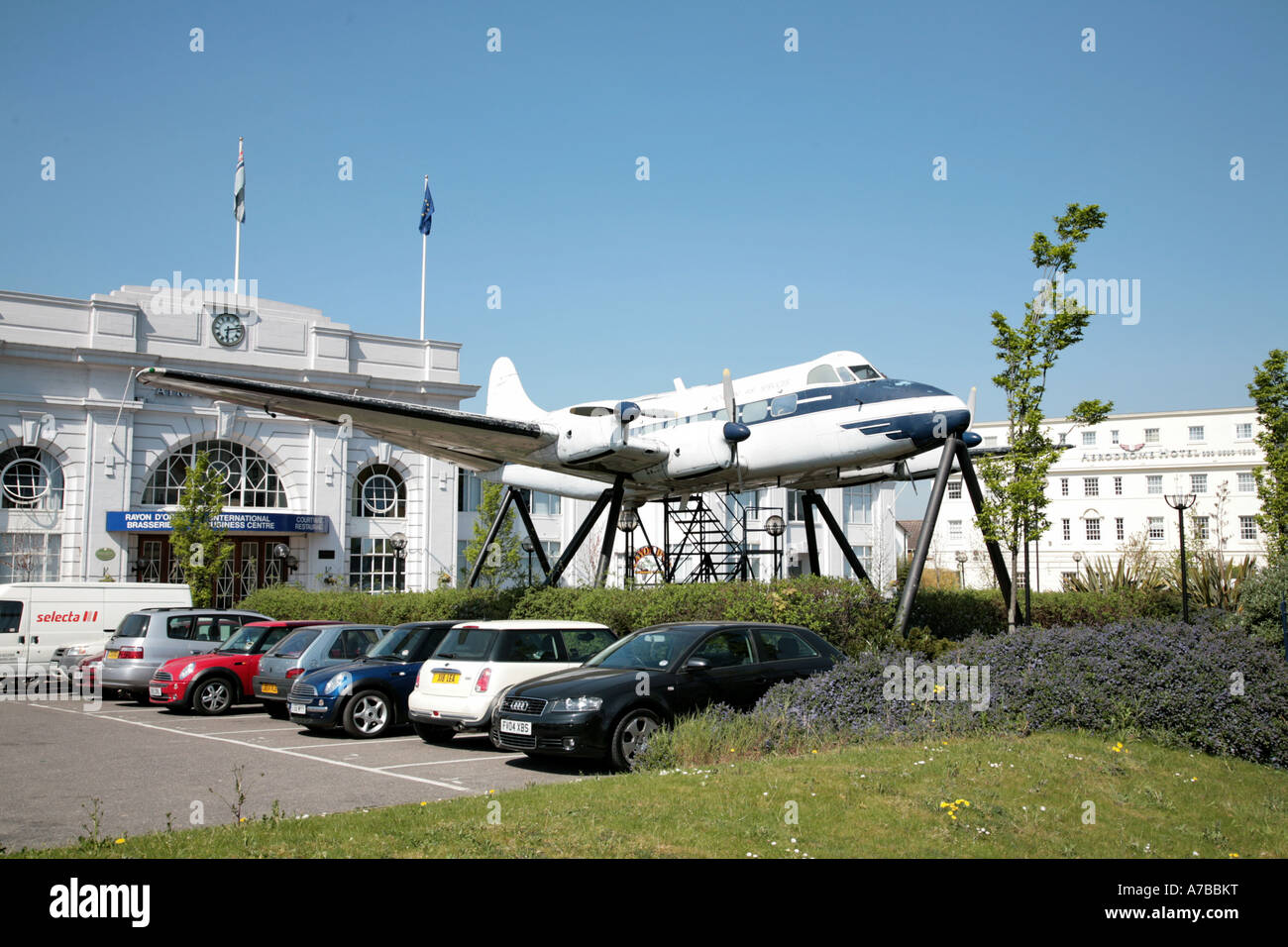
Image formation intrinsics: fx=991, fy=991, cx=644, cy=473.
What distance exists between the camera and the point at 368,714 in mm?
14477

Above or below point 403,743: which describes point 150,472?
above

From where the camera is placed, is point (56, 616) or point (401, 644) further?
point (56, 616)

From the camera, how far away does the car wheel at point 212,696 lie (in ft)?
59.1

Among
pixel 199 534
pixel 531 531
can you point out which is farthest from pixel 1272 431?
pixel 199 534

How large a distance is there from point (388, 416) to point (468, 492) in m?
33.9

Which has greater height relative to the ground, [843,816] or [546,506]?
[546,506]

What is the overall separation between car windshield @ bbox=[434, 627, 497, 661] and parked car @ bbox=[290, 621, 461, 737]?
5.63 feet

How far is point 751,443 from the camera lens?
68.4ft

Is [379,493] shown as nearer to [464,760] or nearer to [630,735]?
[464,760]

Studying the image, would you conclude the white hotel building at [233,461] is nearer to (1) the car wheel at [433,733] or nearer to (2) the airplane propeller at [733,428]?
(2) the airplane propeller at [733,428]

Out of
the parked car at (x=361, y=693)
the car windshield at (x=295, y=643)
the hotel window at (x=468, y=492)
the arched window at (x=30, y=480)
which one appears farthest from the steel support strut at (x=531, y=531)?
the arched window at (x=30, y=480)
